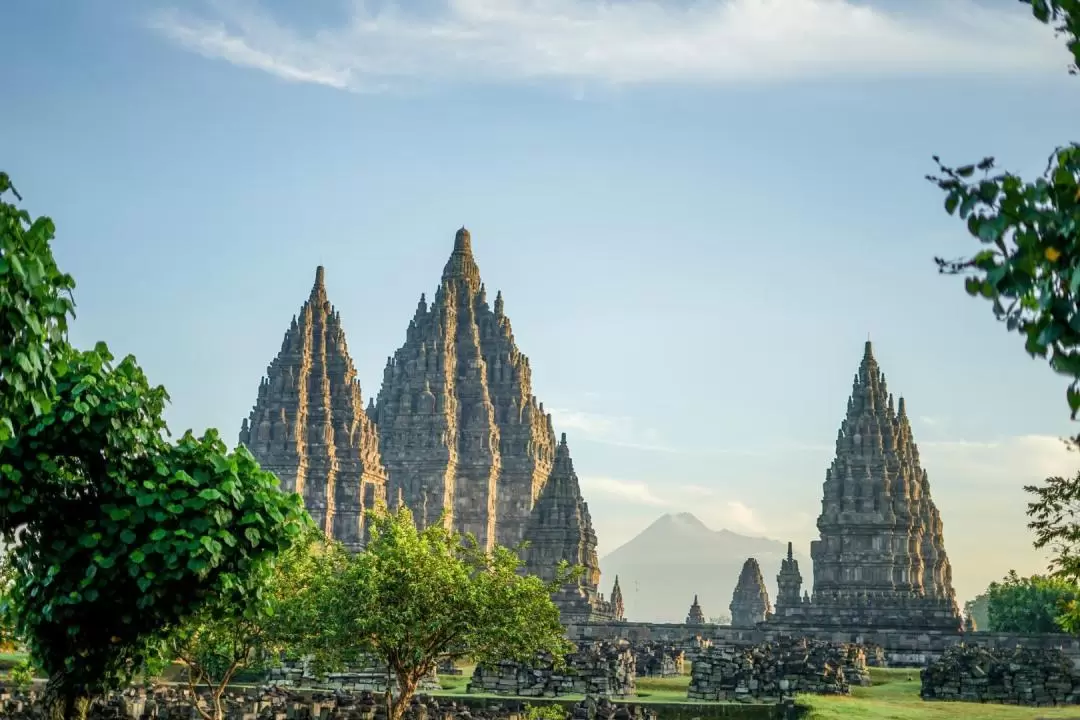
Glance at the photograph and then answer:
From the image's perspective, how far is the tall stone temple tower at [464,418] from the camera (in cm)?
10344

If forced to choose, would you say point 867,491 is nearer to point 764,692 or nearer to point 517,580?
point 764,692

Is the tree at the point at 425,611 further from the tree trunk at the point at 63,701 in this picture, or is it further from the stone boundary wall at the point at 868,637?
the stone boundary wall at the point at 868,637

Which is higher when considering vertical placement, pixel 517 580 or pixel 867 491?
pixel 867 491

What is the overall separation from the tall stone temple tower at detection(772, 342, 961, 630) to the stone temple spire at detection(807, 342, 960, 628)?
0.06 meters

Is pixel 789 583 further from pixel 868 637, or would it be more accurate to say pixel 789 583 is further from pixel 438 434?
pixel 438 434

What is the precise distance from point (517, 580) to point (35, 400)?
17382mm

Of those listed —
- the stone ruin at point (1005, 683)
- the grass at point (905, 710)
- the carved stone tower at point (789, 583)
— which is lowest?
the grass at point (905, 710)

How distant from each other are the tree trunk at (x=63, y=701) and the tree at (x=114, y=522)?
19 mm

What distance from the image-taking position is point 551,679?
45406 mm

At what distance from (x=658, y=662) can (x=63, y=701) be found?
3850cm

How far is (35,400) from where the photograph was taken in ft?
41.1

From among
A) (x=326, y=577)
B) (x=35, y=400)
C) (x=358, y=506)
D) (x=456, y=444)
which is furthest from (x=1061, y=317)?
(x=456, y=444)

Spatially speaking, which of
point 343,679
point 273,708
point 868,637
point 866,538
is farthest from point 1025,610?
point 273,708

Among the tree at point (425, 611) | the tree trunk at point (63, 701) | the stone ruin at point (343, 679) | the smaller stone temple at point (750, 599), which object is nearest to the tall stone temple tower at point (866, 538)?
the smaller stone temple at point (750, 599)
